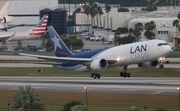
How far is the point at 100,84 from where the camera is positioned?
78875mm

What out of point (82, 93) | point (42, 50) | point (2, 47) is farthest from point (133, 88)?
point (2, 47)

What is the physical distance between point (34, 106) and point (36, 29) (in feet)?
406

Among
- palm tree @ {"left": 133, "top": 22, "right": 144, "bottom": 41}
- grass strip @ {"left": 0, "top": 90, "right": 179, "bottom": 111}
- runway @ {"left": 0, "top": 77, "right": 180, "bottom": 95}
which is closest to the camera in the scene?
grass strip @ {"left": 0, "top": 90, "right": 179, "bottom": 111}

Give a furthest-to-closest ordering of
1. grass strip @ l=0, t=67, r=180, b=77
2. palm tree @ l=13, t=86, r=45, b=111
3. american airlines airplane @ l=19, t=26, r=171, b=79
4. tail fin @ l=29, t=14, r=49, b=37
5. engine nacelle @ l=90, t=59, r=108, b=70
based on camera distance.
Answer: tail fin @ l=29, t=14, r=49, b=37
grass strip @ l=0, t=67, r=180, b=77
engine nacelle @ l=90, t=59, r=108, b=70
american airlines airplane @ l=19, t=26, r=171, b=79
palm tree @ l=13, t=86, r=45, b=111

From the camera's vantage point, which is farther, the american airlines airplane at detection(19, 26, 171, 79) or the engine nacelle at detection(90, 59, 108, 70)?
the engine nacelle at detection(90, 59, 108, 70)

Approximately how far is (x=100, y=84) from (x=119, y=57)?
12.1 feet

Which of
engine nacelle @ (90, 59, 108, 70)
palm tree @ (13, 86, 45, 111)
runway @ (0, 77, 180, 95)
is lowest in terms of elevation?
runway @ (0, 77, 180, 95)

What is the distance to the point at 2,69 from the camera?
346 feet

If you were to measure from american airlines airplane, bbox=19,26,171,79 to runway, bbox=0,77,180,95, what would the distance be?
179 centimetres

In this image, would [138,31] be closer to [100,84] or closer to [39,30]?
[39,30]

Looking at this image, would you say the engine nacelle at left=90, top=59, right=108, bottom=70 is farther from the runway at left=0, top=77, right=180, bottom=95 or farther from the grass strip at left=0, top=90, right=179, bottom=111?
the grass strip at left=0, top=90, right=179, bottom=111

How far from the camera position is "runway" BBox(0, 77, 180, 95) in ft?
235

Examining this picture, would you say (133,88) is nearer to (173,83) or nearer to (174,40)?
(173,83)

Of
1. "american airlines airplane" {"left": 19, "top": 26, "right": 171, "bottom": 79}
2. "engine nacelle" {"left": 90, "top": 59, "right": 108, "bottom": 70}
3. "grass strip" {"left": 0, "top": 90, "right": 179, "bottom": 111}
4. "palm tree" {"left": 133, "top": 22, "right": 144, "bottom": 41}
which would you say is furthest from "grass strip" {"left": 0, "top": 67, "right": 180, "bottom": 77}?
"palm tree" {"left": 133, "top": 22, "right": 144, "bottom": 41}
